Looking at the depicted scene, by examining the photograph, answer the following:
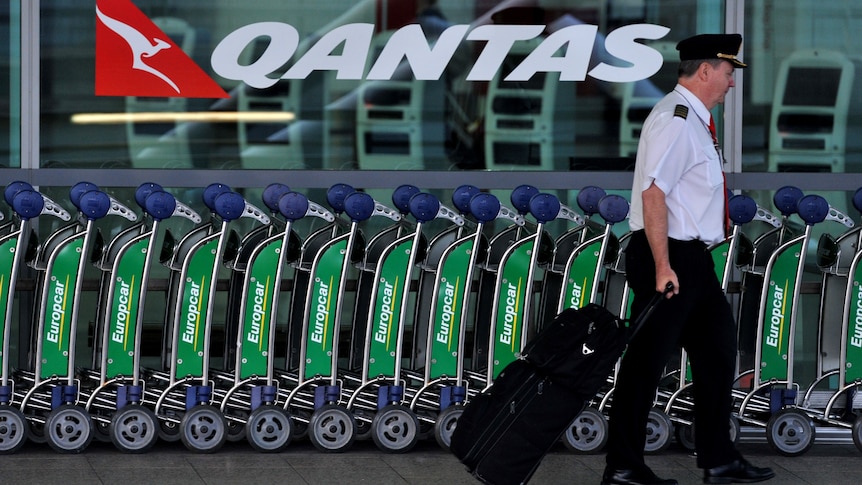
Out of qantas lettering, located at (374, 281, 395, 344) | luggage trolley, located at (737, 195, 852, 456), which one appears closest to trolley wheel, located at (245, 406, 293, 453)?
qantas lettering, located at (374, 281, 395, 344)

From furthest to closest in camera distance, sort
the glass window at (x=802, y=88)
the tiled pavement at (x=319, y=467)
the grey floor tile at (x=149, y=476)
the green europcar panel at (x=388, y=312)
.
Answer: the glass window at (x=802, y=88) → the green europcar panel at (x=388, y=312) → the tiled pavement at (x=319, y=467) → the grey floor tile at (x=149, y=476)

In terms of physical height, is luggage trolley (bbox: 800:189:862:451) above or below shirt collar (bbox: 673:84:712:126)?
below

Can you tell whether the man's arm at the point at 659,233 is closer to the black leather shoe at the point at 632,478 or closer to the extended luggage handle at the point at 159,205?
the black leather shoe at the point at 632,478

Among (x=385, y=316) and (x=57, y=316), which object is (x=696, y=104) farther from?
(x=57, y=316)

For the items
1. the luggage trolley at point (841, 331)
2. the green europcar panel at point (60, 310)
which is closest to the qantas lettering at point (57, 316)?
the green europcar panel at point (60, 310)

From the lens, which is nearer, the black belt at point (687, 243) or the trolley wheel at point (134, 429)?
the black belt at point (687, 243)

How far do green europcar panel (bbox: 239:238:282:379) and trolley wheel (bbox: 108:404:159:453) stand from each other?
1.56 ft

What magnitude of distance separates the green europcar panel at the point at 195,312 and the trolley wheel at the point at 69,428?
0.47 meters

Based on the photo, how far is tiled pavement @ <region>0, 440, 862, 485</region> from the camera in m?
6.41

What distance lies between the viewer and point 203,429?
22.3 ft

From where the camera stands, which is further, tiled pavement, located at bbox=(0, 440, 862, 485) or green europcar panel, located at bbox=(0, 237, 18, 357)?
green europcar panel, located at bbox=(0, 237, 18, 357)

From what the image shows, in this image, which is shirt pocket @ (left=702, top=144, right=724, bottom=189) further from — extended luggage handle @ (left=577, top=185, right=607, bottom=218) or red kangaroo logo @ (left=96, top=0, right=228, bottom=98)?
red kangaroo logo @ (left=96, top=0, right=228, bottom=98)

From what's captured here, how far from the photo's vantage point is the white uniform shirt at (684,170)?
19.0ft

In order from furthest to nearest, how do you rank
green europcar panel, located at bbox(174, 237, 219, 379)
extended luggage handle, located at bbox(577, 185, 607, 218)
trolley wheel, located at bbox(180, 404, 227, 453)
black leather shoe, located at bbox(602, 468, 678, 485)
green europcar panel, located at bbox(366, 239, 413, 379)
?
extended luggage handle, located at bbox(577, 185, 607, 218)
green europcar panel, located at bbox(366, 239, 413, 379)
green europcar panel, located at bbox(174, 237, 219, 379)
trolley wheel, located at bbox(180, 404, 227, 453)
black leather shoe, located at bbox(602, 468, 678, 485)
